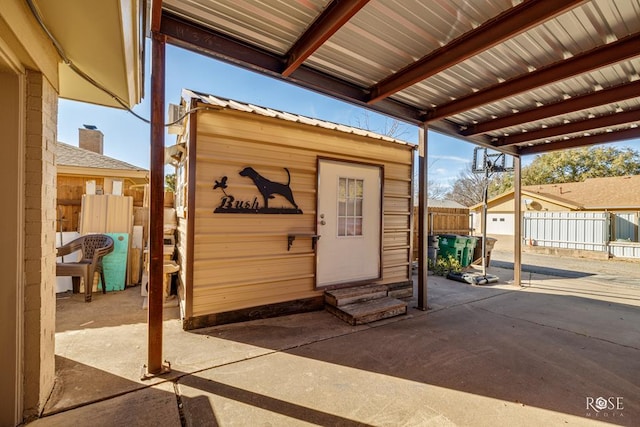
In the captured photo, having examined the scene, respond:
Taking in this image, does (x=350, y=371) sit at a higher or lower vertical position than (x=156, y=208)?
lower

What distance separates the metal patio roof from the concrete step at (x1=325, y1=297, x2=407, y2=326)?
9.11 feet

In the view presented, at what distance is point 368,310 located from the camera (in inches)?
149

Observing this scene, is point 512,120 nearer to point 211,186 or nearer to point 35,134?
point 211,186

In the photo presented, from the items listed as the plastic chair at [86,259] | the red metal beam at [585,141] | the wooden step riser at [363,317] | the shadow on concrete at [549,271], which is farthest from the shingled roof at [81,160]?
the shadow on concrete at [549,271]

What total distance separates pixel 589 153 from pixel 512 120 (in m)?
24.3

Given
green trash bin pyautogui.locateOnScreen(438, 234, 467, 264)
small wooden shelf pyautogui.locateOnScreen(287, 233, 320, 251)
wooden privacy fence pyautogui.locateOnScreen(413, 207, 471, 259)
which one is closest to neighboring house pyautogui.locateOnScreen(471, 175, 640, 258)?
wooden privacy fence pyautogui.locateOnScreen(413, 207, 471, 259)

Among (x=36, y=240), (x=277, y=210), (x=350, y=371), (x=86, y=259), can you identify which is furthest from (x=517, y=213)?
(x=86, y=259)

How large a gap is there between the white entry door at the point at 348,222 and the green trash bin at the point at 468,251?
13.7ft

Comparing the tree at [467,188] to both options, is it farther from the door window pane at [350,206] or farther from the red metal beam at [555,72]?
the door window pane at [350,206]

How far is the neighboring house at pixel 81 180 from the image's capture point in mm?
5562

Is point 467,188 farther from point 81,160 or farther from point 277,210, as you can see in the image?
point 81,160

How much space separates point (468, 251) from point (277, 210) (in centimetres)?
624

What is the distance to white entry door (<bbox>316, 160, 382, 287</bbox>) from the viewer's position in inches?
167

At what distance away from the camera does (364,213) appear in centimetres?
464
